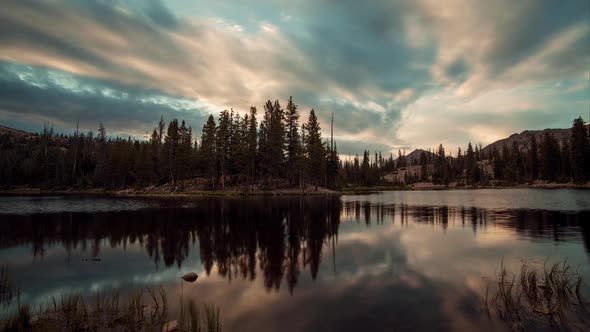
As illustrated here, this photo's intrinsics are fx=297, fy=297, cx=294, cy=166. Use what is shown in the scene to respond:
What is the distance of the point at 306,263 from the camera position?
49.7 feet

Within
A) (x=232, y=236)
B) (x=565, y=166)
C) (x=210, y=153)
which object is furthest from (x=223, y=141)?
(x=565, y=166)

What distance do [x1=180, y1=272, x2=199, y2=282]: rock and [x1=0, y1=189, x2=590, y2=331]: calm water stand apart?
37 cm

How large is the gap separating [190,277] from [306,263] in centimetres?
561

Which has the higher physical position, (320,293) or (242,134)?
(242,134)

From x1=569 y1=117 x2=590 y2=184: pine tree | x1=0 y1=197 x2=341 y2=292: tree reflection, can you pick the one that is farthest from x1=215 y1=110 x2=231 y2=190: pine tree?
x1=569 y1=117 x2=590 y2=184: pine tree

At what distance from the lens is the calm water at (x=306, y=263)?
9.23 meters

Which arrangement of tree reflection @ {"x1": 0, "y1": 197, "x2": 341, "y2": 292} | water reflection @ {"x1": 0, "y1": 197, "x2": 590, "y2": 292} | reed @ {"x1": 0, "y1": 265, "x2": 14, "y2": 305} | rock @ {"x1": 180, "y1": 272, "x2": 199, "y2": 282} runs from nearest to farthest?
reed @ {"x1": 0, "y1": 265, "x2": 14, "y2": 305} → rock @ {"x1": 180, "y1": 272, "x2": 199, "y2": 282} → tree reflection @ {"x1": 0, "y1": 197, "x2": 341, "y2": 292} → water reflection @ {"x1": 0, "y1": 197, "x2": 590, "y2": 292}

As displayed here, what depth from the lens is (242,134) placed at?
289ft

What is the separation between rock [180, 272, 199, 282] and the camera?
504 inches

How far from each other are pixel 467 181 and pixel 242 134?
5539 inches

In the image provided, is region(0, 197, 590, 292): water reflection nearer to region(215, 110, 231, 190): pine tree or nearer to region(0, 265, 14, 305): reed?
region(0, 265, 14, 305): reed

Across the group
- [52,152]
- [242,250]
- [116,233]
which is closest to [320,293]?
[242,250]

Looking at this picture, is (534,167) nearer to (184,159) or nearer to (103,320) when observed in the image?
(184,159)

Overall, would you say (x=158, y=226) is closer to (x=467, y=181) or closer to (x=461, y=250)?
(x=461, y=250)
